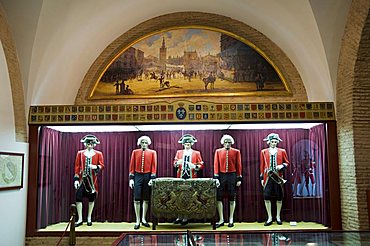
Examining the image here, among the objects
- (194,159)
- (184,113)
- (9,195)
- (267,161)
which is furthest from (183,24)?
(9,195)

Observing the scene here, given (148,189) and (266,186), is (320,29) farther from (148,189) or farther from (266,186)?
(148,189)

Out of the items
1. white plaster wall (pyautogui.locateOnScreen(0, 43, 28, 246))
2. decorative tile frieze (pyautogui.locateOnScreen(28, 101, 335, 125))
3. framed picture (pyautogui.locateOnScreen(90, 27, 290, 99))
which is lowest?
white plaster wall (pyautogui.locateOnScreen(0, 43, 28, 246))

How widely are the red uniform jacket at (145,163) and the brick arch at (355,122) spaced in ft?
13.1

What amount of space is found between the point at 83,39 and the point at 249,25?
4.14 metres

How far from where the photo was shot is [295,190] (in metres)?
9.32

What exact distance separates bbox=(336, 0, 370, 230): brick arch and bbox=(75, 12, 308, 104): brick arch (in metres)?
2.22

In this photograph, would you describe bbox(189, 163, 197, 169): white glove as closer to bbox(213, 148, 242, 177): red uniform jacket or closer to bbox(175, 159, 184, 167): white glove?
bbox(175, 159, 184, 167): white glove

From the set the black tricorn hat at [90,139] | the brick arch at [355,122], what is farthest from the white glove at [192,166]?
the brick arch at [355,122]

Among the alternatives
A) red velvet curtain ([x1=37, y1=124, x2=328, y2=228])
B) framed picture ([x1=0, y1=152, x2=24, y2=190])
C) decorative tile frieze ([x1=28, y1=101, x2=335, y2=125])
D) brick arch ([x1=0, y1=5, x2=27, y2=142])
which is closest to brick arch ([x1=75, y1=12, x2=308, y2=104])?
red velvet curtain ([x1=37, y1=124, x2=328, y2=228])

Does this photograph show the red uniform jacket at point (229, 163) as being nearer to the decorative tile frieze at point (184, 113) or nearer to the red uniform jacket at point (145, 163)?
the decorative tile frieze at point (184, 113)

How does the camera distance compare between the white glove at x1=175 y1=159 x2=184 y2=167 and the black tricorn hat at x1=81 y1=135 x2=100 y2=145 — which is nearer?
the white glove at x1=175 y1=159 x2=184 y2=167

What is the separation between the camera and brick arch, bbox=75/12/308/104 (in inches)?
423

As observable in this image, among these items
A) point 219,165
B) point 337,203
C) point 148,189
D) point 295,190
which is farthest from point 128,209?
point 337,203

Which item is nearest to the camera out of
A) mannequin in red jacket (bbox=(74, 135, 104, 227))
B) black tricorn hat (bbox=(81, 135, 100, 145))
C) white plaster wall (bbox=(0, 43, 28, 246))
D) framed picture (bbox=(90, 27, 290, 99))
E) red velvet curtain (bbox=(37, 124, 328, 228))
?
white plaster wall (bbox=(0, 43, 28, 246))
